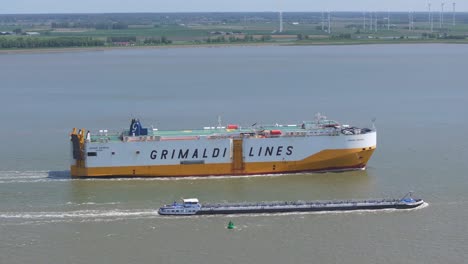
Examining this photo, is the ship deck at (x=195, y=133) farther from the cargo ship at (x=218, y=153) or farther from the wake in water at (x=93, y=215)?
the wake in water at (x=93, y=215)

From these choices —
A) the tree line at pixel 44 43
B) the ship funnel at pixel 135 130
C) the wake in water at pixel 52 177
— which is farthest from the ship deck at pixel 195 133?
the tree line at pixel 44 43

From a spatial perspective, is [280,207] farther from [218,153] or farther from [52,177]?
[52,177]

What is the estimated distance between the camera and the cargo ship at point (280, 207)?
72.1 ft

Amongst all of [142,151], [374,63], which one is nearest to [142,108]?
[142,151]

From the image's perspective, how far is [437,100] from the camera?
43.8 m

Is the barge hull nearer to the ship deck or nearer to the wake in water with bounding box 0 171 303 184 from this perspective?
the wake in water with bounding box 0 171 303 184

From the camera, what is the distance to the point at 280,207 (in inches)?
870

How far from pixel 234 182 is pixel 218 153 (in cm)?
122

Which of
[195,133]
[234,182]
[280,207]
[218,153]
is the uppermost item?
[195,133]

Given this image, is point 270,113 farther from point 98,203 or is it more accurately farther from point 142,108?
point 98,203

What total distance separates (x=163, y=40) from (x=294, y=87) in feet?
180

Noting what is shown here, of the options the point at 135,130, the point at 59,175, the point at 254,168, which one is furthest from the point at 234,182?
the point at 59,175

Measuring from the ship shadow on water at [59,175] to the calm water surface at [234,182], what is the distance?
130 millimetres

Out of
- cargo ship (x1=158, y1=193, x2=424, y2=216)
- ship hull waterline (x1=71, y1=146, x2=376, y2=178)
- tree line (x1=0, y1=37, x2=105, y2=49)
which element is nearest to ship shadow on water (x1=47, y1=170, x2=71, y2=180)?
ship hull waterline (x1=71, y1=146, x2=376, y2=178)
